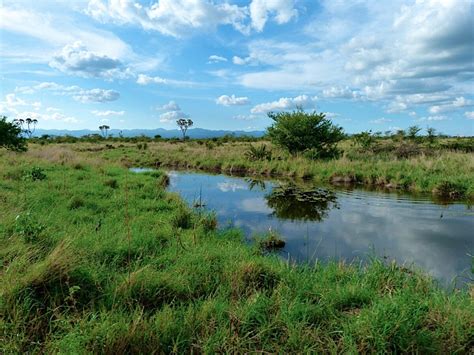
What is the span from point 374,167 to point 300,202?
7.71 meters

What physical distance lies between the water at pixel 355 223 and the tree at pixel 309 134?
8074 millimetres

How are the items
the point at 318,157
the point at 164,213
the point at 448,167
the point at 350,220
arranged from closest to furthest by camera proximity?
the point at 164,213 → the point at 350,220 → the point at 448,167 → the point at 318,157

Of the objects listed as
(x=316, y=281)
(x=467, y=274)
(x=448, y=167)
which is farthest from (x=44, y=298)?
(x=448, y=167)

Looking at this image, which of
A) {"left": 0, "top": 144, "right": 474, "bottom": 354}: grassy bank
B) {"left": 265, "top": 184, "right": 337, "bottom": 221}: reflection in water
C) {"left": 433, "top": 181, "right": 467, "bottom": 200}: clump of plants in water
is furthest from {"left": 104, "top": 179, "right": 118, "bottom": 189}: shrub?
{"left": 433, "top": 181, "right": 467, "bottom": 200}: clump of plants in water

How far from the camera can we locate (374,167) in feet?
61.2

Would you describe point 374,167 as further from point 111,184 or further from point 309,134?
point 111,184

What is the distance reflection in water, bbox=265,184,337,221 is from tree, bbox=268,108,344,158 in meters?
7.82

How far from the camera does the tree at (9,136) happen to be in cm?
2004

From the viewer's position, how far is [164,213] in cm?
915

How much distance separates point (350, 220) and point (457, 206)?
191 inches

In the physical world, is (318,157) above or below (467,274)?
above

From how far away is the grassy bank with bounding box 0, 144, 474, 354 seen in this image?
10.8 ft

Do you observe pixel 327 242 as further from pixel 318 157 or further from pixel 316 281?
pixel 318 157

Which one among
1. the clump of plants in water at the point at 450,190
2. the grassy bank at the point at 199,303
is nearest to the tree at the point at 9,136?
the grassy bank at the point at 199,303
